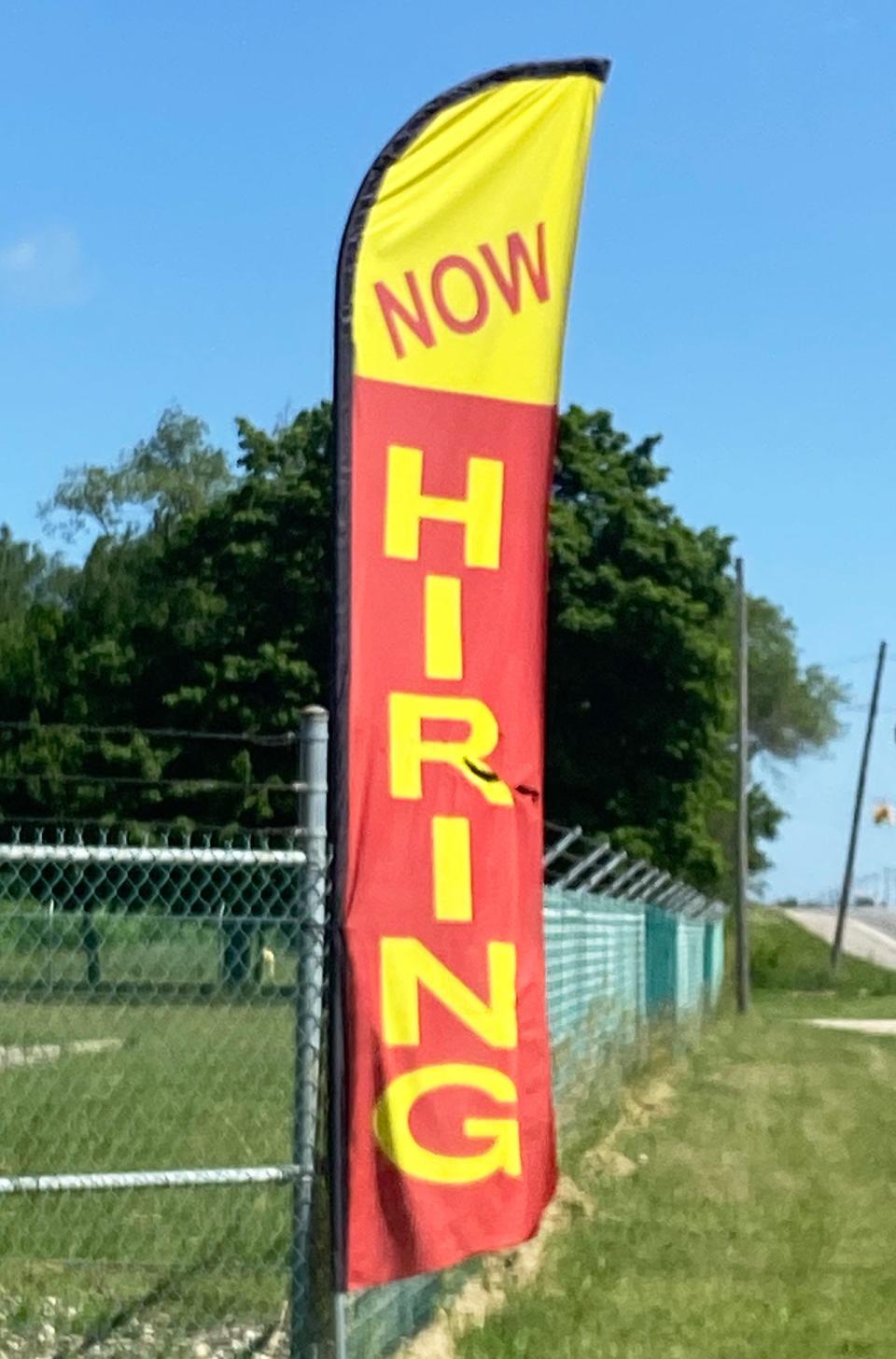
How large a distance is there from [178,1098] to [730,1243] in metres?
2.67

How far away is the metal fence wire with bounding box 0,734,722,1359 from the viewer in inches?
244

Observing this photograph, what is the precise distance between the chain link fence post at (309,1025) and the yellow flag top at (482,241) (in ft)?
3.48

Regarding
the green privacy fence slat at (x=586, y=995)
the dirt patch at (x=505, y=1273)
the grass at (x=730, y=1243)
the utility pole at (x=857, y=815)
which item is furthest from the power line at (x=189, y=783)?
the utility pole at (x=857, y=815)

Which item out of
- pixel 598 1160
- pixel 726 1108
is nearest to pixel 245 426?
pixel 726 1108

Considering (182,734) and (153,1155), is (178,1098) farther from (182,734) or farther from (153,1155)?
(182,734)

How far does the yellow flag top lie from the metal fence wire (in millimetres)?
1074

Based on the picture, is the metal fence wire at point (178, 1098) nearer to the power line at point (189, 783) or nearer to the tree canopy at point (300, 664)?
the power line at point (189, 783)

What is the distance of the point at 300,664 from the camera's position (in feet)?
124

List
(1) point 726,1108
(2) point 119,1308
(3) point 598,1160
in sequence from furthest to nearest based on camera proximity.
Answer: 1. (1) point 726,1108
2. (3) point 598,1160
3. (2) point 119,1308

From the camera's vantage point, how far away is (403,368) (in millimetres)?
6035

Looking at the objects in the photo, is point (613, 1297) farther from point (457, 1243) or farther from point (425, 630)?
point (425, 630)

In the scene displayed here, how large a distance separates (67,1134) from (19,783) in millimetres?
30317

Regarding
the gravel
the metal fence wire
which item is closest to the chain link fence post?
the metal fence wire

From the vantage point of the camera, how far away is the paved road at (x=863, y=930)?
66281 millimetres
